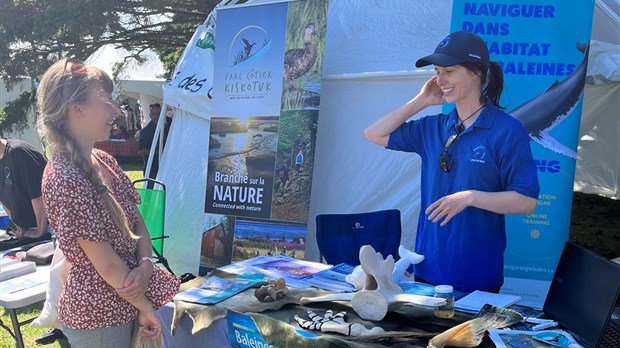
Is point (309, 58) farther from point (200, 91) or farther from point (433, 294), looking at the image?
point (433, 294)

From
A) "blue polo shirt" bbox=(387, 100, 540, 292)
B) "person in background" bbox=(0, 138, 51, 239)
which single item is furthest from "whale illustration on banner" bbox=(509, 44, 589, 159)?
"person in background" bbox=(0, 138, 51, 239)

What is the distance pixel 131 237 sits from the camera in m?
1.83

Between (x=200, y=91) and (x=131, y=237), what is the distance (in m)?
3.23

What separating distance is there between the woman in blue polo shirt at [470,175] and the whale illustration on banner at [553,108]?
173 centimetres

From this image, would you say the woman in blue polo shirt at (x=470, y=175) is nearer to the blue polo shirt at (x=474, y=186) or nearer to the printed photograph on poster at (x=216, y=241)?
the blue polo shirt at (x=474, y=186)

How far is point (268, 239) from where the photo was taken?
438 centimetres

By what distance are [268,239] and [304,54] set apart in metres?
1.53

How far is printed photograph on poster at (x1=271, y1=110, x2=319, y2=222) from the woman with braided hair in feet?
8.03

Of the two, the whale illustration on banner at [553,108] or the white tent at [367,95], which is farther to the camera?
the white tent at [367,95]

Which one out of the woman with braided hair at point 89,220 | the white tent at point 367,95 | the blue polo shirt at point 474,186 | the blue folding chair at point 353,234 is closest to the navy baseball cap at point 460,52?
the blue polo shirt at point 474,186

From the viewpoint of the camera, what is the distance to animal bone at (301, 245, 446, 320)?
5.55ft

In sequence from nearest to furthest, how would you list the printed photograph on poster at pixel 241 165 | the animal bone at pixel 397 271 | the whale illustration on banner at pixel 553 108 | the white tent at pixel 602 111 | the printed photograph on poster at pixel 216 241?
the animal bone at pixel 397 271 < the whale illustration on banner at pixel 553 108 < the printed photograph on poster at pixel 241 165 < the printed photograph on poster at pixel 216 241 < the white tent at pixel 602 111

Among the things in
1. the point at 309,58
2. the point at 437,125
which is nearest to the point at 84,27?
the point at 309,58

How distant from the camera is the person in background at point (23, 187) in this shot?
3488 millimetres
